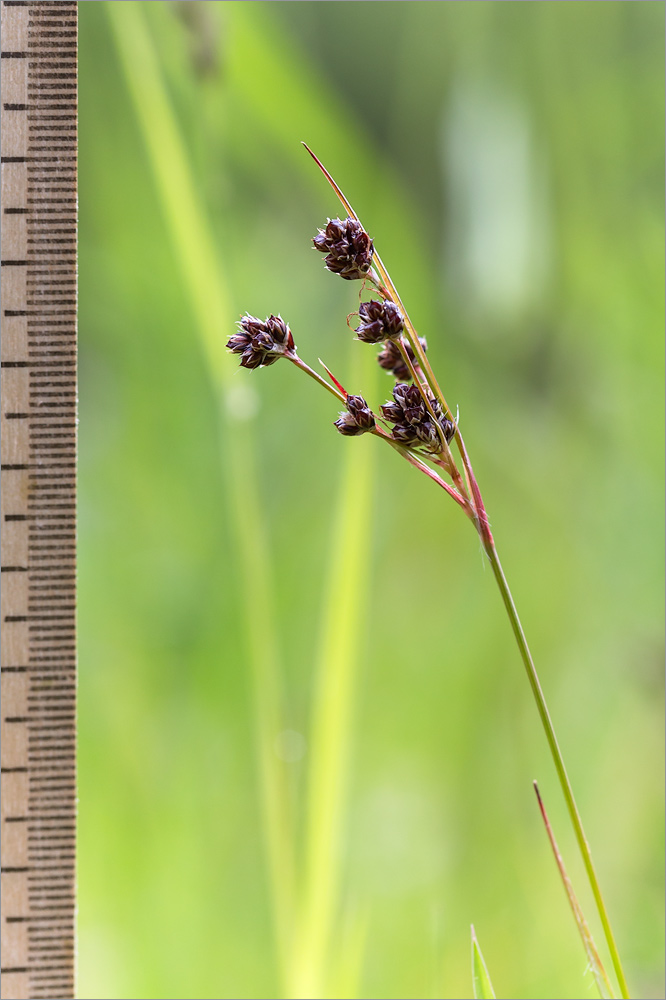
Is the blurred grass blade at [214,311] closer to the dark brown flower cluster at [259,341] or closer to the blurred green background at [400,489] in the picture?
the blurred green background at [400,489]

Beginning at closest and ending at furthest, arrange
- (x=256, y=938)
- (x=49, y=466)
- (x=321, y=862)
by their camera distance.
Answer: (x=49, y=466)
(x=321, y=862)
(x=256, y=938)

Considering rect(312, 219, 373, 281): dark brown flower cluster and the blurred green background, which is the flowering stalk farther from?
the blurred green background

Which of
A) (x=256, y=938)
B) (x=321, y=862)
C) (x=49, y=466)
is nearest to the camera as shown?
(x=49, y=466)

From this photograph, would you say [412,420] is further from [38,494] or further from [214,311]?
[214,311]

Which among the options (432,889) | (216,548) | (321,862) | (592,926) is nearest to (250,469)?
(216,548)

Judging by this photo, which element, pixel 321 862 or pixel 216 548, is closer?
pixel 321 862

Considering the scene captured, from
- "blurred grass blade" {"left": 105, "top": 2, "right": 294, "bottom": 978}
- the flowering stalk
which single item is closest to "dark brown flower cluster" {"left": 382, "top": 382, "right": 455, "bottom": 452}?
the flowering stalk

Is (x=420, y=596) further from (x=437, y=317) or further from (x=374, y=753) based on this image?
(x=437, y=317)


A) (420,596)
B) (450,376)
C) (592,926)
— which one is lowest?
(592,926)
